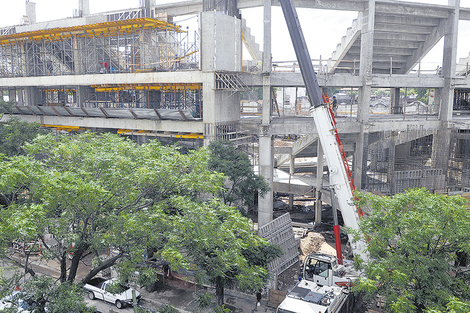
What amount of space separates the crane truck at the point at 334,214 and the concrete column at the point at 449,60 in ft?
60.9

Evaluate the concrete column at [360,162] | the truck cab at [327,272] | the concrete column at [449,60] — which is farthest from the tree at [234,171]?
the concrete column at [449,60]

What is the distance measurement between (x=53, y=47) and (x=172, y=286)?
2751 centimetres

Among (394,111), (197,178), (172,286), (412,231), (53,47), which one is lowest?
(172,286)

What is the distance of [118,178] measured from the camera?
14820 millimetres

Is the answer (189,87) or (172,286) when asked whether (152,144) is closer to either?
(172,286)

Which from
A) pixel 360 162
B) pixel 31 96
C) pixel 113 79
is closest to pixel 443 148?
pixel 360 162

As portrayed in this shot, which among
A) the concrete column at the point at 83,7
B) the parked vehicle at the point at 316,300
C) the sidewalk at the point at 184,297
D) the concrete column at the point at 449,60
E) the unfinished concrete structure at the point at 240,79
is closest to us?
the parked vehicle at the point at 316,300

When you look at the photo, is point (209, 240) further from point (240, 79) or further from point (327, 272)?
point (240, 79)

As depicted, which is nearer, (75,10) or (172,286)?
(172,286)

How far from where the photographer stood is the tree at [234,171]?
2303 cm

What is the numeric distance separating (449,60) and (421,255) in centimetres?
2529

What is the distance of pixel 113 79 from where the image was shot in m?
31.2

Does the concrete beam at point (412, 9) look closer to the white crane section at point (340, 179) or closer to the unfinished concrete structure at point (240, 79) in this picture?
the unfinished concrete structure at point (240, 79)

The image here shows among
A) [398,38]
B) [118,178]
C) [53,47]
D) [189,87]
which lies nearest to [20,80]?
[53,47]
